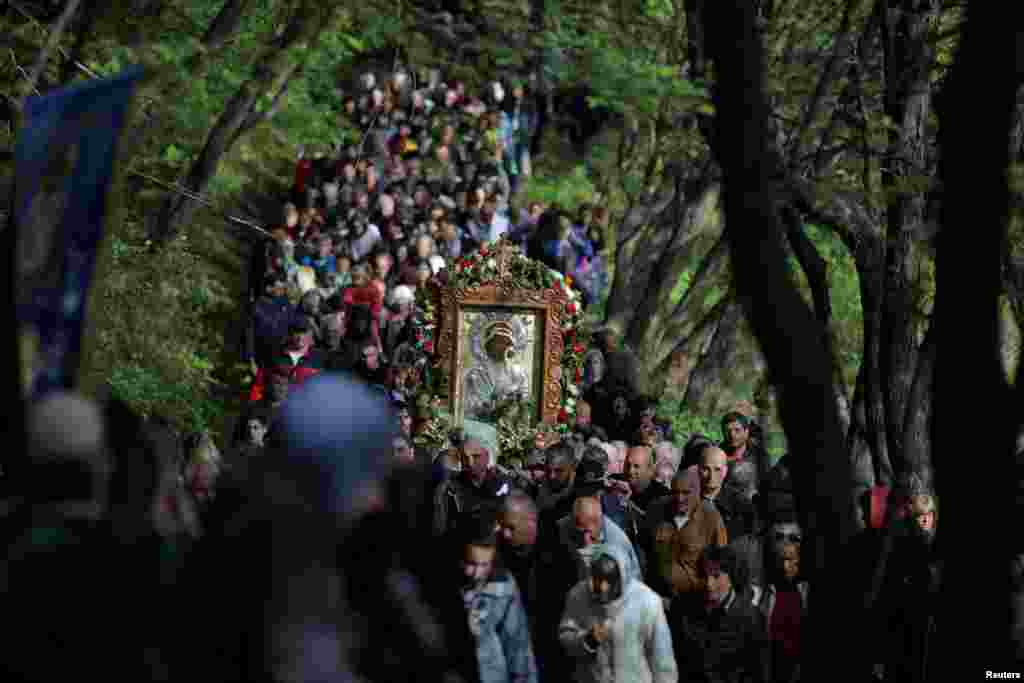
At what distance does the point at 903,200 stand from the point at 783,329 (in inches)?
332

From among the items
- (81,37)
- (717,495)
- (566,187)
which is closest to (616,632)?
(717,495)

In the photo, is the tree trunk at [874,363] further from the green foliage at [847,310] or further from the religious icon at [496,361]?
the green foliage at [847,310]

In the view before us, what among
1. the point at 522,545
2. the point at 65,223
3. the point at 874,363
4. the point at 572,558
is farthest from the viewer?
the point at 874,363

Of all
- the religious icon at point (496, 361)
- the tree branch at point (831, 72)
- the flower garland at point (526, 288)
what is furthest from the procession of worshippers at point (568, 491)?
the tree branch at point (831, 72)

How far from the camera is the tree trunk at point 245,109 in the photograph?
16656 mm

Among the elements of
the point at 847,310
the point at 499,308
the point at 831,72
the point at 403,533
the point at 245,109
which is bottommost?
the point at 403,533

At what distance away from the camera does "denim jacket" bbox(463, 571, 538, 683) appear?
30.8 feet

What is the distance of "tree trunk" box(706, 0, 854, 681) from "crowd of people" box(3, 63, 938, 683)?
22cm

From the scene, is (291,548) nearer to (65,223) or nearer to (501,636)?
(65,223)

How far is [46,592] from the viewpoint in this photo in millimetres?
5621

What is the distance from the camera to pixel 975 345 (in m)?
7.45

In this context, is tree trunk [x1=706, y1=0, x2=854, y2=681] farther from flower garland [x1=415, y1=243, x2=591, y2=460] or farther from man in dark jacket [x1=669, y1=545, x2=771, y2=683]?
flower garland [x1=415, y1=243, x2=591, y2=460]

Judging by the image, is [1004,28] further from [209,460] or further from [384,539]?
[209,460]

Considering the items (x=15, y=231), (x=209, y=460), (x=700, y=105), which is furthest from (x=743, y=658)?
(x=15, y=231)
